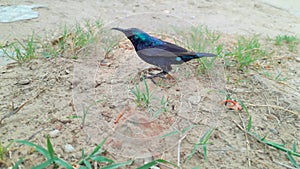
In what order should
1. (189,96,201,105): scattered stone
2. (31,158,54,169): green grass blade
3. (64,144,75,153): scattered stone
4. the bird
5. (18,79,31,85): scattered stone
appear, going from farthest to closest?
(18,79,31,85): scattered stone, (189,96,201,105): scattered stone, the bird, (64,144,75,153): scattered stone, (31,158,54,169): green grass blade

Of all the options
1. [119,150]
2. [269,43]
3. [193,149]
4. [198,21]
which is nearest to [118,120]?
[119,150]

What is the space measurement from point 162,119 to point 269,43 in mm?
1791

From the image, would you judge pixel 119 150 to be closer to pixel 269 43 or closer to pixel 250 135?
pixel 250 135

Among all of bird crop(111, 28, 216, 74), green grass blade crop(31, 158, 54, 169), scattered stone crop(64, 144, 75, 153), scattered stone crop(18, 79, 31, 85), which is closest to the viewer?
green grass blade crop(31, 158, 54, 169)

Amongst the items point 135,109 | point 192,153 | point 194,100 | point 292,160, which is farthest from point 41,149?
point 292,160

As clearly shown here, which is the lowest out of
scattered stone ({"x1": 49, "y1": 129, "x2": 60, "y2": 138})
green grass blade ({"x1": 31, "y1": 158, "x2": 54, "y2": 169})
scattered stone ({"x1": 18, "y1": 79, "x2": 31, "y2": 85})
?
scattered stone ({"x1": 49, "y1": 129, "x2": 60, "y2": 138})

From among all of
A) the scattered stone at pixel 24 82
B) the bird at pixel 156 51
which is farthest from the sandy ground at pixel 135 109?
the bird at pixel 156 51

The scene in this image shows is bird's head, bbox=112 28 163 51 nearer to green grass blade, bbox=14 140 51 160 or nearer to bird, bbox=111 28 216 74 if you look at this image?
bird, bbox=111 28 216 74

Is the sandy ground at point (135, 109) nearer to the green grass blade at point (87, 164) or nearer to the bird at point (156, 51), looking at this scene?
the green grass blade at point (87, 164)

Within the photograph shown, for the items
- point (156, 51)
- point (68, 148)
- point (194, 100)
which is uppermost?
point (156, 51)

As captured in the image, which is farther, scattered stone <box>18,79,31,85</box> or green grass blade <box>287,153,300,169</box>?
scattered stone <box>18,79,31,85</box>

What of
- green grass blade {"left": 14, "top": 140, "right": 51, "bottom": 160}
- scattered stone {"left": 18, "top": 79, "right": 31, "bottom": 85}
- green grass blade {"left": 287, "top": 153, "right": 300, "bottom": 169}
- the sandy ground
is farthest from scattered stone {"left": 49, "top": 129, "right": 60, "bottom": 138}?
green grass blade {"left": 287, "top": 153, "right": 300, "bottom": 169}

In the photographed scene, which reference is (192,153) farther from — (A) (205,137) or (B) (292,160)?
(B) (292,160)

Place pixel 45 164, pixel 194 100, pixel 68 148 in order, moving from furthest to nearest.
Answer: pixel 194 100 → pixel 68 148 → pixel 45 164
